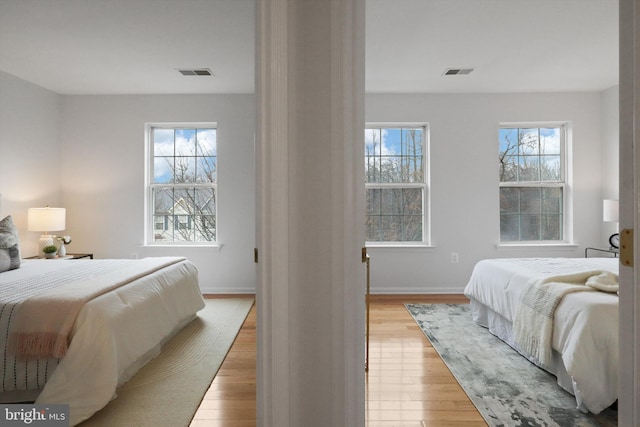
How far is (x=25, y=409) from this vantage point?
1.99m

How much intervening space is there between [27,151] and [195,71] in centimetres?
220

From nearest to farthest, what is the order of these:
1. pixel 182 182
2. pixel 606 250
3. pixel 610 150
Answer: pixel 606 250 < pixel 610 150 < pixel 182 182

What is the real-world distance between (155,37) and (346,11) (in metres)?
2.59

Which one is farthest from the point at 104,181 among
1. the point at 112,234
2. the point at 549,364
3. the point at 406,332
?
the point at 549,364

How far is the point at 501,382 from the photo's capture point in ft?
8.05

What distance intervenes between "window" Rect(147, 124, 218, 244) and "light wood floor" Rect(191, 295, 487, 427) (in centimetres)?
214

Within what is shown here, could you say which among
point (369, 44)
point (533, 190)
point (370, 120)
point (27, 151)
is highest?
point (369, 44)

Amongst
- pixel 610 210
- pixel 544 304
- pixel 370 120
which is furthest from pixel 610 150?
pixel 544 304

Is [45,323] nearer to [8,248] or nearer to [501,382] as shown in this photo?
[8,248]

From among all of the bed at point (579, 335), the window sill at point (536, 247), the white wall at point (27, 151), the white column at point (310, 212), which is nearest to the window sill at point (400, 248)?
the window sill at point (536, 247)

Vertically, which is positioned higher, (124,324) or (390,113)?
(390,113)

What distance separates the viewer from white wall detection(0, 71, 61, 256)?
409cm

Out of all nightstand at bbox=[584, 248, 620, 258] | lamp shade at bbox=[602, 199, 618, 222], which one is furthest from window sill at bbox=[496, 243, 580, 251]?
lamp shade at bbox=[602, 199, 618, 222]

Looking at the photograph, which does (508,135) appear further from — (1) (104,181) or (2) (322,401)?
(1) (104,181)
